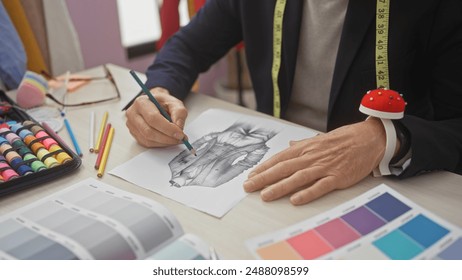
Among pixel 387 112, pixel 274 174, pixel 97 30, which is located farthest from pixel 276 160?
pixel 97 30

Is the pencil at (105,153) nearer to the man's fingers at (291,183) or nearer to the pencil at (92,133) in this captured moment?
the pencil at (92,133)

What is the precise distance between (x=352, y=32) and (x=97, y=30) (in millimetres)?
1275

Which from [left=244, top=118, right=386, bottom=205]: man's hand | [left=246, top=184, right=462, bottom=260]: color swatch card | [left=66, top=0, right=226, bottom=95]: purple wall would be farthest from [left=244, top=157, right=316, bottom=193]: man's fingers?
[left=66, top=0, right=226, bottom=95]: purple wall

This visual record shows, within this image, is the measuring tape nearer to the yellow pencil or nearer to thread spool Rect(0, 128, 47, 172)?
the yellow pencil

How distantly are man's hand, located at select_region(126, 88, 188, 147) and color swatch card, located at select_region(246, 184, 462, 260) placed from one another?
0.32 m

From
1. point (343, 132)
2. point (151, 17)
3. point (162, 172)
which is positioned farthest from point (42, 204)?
point (151, 17)

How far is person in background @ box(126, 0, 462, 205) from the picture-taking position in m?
0.77

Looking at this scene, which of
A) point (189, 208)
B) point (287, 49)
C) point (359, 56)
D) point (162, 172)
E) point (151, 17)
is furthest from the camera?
point (151, 17)

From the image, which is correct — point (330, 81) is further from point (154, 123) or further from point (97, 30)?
point (97, 30)

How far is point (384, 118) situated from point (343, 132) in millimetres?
76

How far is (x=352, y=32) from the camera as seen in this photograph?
0.98 metres

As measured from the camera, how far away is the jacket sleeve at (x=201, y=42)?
1189 mm

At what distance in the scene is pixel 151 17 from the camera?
258 centimetres

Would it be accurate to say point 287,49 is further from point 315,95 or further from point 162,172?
point 162,172
